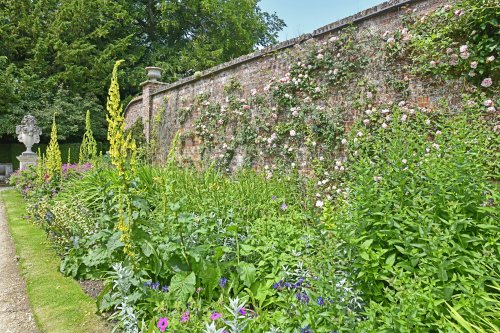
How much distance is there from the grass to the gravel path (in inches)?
2.0

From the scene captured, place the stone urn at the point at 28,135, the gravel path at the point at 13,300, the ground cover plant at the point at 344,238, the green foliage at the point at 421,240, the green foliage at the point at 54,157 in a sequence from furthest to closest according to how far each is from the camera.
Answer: the stone urn at the point at 28,135 → the green foliage at the point at 54,157 → the gravel path at the point at 13,300 → the ground cover plant at the point at 344,238 → the green foliage at the point at 421,240

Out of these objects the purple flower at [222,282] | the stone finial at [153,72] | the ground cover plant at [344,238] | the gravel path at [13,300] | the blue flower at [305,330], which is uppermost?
the stone finial at [153,72]

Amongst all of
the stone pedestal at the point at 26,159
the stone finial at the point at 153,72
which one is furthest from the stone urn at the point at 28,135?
the stone finial at the point at 153,72

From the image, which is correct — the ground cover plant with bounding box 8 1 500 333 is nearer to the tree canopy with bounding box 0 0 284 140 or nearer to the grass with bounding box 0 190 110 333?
the grass with bounding box 0 190 110 333

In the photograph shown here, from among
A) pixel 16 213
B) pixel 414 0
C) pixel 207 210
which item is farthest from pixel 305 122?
pixel 16 213

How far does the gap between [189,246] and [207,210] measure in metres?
0.69

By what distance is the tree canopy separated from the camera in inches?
590

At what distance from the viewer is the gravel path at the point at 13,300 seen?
234 cm

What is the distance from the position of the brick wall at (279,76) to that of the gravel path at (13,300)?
3473mm

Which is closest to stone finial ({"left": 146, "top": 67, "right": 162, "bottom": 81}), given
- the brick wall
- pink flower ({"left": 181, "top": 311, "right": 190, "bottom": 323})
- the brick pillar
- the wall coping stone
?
the brick pillar

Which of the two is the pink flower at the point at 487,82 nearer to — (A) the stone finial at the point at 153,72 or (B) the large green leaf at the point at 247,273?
(B) the large green leaf at the point at 247,273

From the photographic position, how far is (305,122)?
480cm

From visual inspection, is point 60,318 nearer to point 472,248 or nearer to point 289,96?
point 472,248

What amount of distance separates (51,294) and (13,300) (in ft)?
0.99
